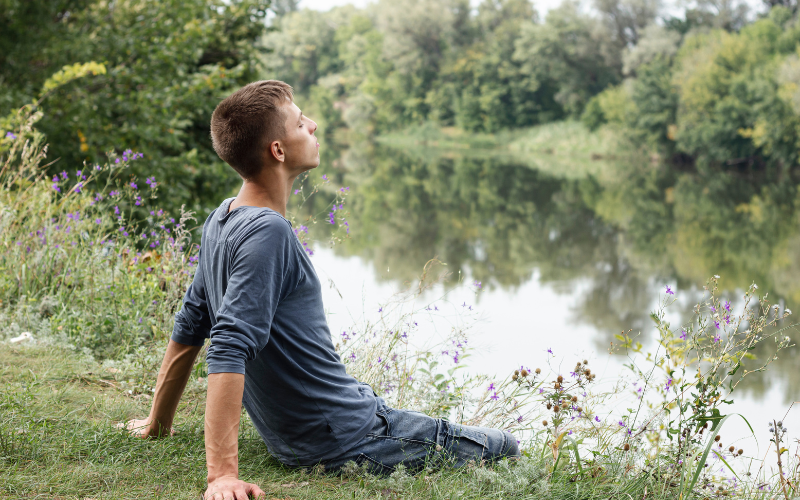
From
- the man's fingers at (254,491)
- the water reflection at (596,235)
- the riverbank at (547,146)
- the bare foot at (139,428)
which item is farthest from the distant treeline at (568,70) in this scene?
the man's fingers at (254,491)

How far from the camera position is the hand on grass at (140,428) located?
273 centimetres

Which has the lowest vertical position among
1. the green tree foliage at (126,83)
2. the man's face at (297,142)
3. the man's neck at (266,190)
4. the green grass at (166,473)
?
the green grass at (166,473)

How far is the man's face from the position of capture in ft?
7.58

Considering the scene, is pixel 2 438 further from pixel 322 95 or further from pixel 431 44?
pixel 322 95

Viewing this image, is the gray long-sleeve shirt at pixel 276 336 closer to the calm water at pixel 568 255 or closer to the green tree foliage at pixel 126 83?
the calm water at pixel 568 255

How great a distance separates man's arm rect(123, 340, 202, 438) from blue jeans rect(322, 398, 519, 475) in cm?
64

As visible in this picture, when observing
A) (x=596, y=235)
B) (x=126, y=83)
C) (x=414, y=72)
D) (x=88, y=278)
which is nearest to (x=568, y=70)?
(x=414, y=72)

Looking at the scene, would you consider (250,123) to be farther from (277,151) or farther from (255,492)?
(255,492)

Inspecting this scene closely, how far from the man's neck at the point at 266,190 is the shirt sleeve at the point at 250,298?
19cm

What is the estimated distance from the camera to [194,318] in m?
2.64

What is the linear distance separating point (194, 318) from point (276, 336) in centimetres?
51

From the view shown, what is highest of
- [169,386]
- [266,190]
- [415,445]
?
[266,190]

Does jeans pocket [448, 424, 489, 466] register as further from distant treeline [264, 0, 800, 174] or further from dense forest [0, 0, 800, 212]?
distant treeline [264, 0, 800, 174]

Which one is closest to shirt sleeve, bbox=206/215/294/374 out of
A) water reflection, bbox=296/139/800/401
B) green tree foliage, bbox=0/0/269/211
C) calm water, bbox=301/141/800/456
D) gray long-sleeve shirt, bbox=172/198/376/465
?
gray long-sleeve shirt, bbox=172/198/376/465
